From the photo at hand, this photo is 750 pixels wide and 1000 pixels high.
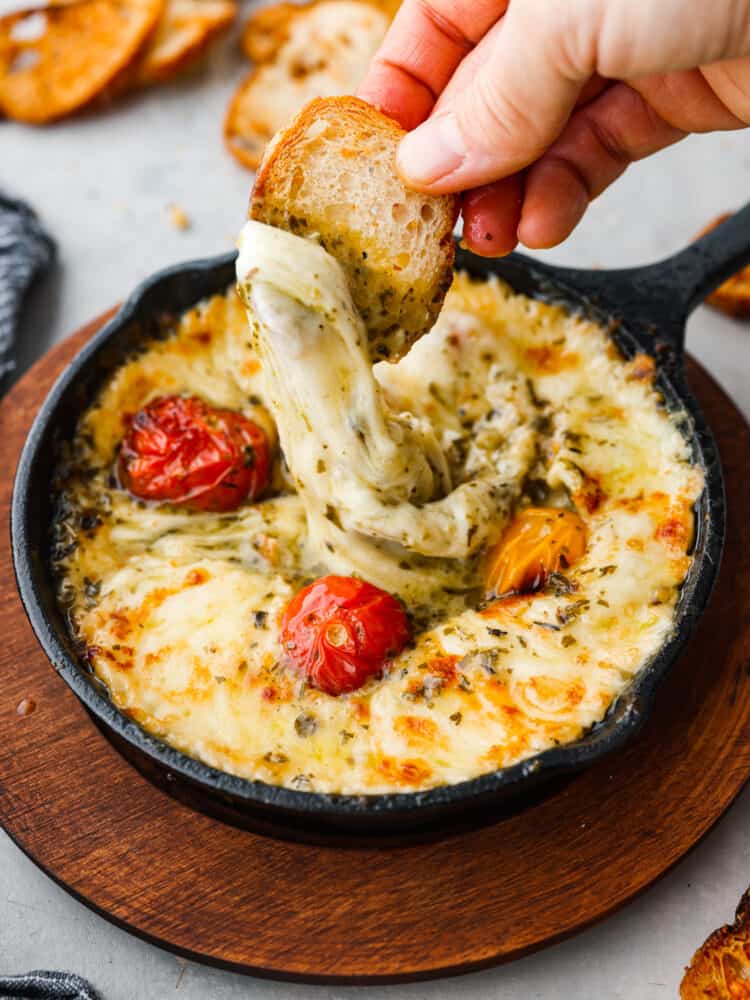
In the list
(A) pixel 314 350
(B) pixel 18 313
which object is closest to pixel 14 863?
(A) pixel 314 350

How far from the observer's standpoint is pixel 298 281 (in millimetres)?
2637

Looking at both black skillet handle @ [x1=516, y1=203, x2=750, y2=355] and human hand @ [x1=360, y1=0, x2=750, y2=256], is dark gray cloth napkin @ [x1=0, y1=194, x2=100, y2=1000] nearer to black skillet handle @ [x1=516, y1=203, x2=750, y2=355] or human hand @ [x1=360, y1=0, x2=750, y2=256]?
human hand @ [x1=360, y1=0, x2=750, y2=256]

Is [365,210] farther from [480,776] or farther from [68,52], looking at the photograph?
[68,52]

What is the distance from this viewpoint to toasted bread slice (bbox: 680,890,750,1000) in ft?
8.87

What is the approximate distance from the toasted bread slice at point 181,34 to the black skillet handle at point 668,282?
2617 millimetres

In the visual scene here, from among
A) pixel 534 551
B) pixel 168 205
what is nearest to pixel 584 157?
pixel 534 551

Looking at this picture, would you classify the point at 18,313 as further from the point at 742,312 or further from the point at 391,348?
the point at 742,312

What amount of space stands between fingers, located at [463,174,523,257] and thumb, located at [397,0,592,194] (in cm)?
25

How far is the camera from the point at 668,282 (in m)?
3.51

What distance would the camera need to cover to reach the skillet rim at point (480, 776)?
96.5 inches

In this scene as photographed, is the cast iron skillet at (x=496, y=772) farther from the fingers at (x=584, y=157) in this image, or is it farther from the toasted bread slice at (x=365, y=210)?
the toasted bread slice at (x=365, y=210)

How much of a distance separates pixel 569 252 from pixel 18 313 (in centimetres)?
233

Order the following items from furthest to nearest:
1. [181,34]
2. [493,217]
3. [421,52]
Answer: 1. [181,34]
2. [421,52]
3. [493,217]

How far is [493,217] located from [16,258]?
226 cm
